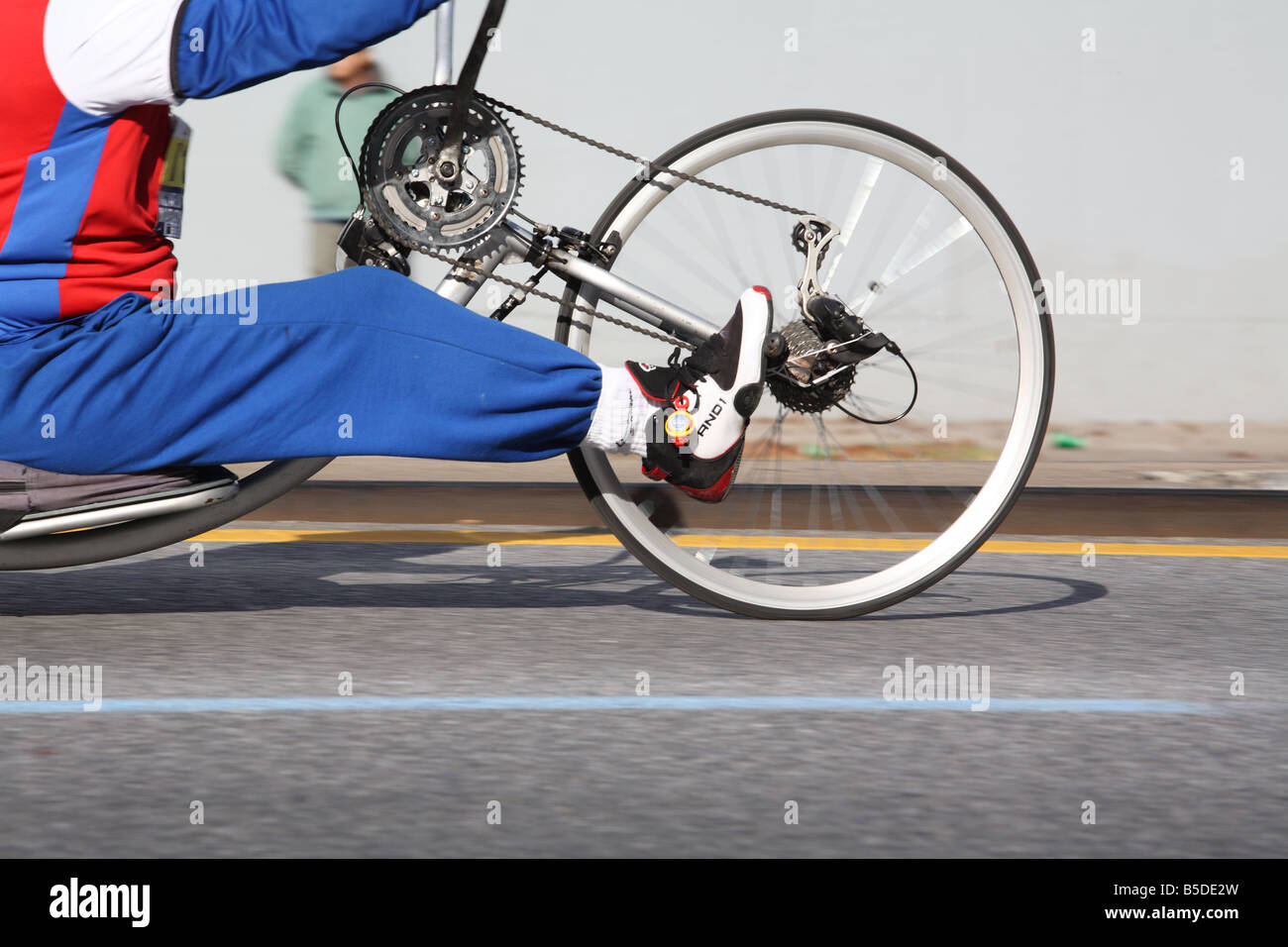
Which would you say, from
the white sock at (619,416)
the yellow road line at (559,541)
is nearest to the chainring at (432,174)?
the white sock at (619,416)

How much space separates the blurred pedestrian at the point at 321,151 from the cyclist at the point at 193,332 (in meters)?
3.84

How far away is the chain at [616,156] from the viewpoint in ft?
11.3

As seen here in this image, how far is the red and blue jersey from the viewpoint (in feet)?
9.90

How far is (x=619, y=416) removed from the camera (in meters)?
3.36

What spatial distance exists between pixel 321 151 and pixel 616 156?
385 cm

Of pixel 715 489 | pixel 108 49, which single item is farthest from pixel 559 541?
pixel 108 49

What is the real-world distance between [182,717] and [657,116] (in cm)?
592

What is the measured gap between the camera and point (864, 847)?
2359mm

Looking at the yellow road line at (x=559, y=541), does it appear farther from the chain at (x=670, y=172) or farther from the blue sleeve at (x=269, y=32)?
the blue sleeve at (x=269, y=32)

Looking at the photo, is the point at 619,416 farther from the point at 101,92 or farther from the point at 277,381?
the point at 101,92

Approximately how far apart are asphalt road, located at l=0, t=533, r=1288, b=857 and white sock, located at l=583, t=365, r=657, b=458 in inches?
16.8

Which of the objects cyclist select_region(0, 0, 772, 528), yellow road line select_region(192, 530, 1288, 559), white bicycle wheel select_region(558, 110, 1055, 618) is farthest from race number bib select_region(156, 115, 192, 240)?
yellow road line select_region(192, 530, 1288, 559)
